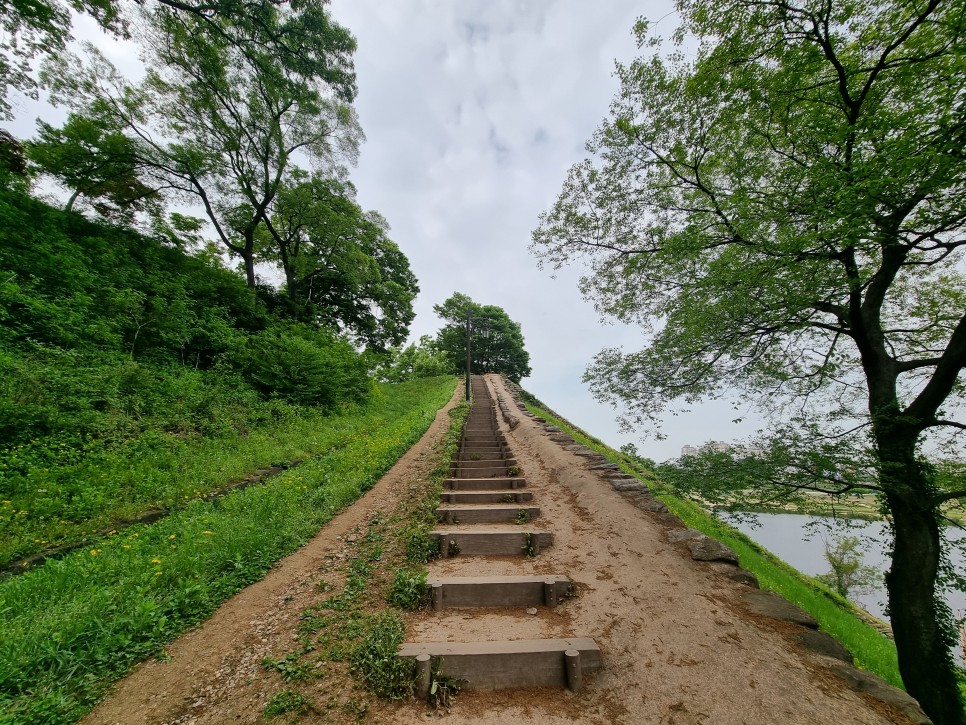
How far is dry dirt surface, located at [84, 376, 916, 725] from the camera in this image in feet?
7.80

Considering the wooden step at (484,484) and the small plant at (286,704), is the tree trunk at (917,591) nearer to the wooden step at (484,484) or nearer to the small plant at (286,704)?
the wooden step at (484,484)

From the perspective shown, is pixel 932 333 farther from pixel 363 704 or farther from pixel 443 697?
pixel 363 704

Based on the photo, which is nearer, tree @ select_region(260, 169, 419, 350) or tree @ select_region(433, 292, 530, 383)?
tree @ select_region(260, 169, 419, 350)

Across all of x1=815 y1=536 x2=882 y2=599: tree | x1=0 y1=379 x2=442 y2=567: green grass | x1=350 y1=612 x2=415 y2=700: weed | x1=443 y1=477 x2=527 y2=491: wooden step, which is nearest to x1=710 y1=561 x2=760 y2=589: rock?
x1=443 y1=477 x2=527 y2=491: wooden step

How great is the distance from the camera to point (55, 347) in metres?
6.76

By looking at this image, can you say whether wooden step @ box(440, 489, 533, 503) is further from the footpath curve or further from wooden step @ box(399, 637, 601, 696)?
wooden step @ box(399, 637, 601, 696)

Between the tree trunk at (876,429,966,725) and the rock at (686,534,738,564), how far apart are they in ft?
6.12

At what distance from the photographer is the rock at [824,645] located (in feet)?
9.42

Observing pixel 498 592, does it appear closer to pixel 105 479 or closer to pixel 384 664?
pixel 384 664

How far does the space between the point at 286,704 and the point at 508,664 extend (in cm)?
162

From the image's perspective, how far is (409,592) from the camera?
354 cm

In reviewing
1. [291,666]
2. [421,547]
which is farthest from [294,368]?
[291,666]

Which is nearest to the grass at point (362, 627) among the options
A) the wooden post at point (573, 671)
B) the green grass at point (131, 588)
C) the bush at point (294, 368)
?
the green grass at point (131, 588)

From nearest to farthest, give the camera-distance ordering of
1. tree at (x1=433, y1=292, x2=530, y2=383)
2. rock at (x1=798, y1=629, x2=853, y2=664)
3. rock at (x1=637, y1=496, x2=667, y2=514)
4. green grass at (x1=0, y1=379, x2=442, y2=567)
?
rock at (x1=798, y1=629, x2=853, y2=664), green grass at (x1=0, y1=379, x2=442, y2=567), rock at (x1=637, y1=496, x2=667, y2=514), tree at (x1=433, y1=292, x2=530, y2=383)
